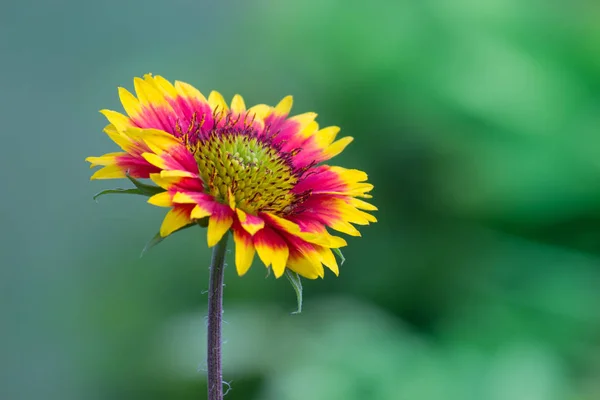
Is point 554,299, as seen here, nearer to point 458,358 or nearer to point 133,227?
point 458,358

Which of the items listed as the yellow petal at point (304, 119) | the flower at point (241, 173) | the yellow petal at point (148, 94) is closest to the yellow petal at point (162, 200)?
the flower at point (241, 173)

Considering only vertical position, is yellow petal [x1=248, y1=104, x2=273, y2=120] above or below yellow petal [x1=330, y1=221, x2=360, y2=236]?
above

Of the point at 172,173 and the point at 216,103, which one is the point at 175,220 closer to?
the point at 172,173

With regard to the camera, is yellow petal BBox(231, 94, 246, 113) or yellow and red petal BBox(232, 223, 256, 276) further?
yellow petal BBox(231, 94, 246, 113)

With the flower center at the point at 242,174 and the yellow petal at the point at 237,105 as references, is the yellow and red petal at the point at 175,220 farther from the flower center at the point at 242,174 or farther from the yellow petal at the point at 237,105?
the yellow petal at the point at 237,105

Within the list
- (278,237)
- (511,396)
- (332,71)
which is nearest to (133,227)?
(332,71)

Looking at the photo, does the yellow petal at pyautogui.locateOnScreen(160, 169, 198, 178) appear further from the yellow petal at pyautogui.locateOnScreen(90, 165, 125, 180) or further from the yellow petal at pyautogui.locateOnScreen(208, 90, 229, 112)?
the yellow petal at pyautogui.locateOnScreen(208, 90, 229, 112)

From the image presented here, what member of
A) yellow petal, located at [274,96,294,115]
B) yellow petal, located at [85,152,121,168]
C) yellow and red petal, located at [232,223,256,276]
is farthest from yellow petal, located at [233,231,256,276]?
yellow petal, located at [274,96,294,115]

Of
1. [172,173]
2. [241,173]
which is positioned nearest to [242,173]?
[241,173]

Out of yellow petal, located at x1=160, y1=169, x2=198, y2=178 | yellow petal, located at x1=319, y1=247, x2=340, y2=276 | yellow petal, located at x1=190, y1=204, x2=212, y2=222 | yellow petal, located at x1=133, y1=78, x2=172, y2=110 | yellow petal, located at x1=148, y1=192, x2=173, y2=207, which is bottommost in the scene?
yellow petal, located at x1=319, y1=247, x2=340, y2=276
